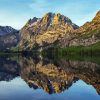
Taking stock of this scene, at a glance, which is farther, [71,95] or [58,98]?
[71,95]

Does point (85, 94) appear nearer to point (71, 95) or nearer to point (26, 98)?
point (71, 95)

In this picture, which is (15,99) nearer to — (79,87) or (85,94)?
(85,94)

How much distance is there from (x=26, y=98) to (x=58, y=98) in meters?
5.82

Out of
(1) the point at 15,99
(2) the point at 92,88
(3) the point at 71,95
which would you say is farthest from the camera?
(2) the point at 92,88

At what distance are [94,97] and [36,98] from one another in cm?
1092

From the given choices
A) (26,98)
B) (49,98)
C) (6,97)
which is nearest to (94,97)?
(49,98)

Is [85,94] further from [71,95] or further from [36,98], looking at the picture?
[36,98]

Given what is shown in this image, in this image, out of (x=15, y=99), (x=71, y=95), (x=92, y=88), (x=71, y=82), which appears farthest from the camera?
(x=71, y=82)

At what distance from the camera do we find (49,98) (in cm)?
5900

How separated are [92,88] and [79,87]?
4627mm

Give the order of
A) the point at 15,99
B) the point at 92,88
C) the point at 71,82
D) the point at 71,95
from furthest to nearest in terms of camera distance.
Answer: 1. the point at 71,82
2. the point at 92,88
3. the point at 71,95
4. the point at 15,99

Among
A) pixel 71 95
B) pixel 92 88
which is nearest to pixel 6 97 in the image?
pixel 71 95

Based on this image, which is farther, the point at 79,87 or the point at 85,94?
the point at 79,87

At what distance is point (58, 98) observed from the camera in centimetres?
5969
